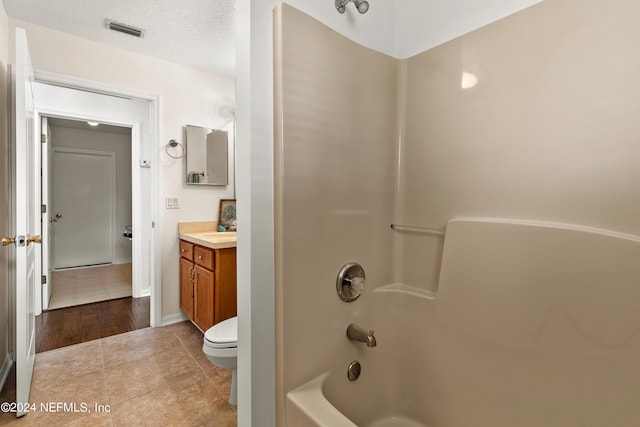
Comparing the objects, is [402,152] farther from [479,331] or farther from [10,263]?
[10,263]

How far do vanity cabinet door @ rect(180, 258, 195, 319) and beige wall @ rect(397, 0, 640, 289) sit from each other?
196cm

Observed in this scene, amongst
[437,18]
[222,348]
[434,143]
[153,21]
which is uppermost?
[153,21]

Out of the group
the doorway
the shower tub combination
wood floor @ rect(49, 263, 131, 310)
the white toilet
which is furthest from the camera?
the doorway

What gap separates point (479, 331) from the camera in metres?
1.08

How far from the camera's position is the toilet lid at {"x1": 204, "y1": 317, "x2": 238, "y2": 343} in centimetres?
158

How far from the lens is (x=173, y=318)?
9.20ft

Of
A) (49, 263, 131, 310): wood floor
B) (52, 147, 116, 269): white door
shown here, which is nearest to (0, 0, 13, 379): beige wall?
(49, 263, 131, 310): wood floor

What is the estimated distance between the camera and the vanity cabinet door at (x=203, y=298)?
2.24m

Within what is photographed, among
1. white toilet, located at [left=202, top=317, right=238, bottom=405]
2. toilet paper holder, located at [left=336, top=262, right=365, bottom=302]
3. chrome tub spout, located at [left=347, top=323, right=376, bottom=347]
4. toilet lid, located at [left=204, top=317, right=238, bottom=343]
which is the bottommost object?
white toilet, located at [left=202, top=317, right=238, bottom=405]

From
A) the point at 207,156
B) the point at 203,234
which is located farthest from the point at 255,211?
the point at 207,156

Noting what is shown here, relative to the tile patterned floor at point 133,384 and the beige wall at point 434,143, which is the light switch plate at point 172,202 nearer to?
the tile patterned floor at point 133,384

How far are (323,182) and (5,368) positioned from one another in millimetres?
2474

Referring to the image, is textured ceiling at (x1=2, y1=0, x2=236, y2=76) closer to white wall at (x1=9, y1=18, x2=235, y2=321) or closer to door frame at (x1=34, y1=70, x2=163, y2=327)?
white wall at (x1=9, y1=18, x2=235, y2=321)

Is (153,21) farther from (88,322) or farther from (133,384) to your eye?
(88,322)
